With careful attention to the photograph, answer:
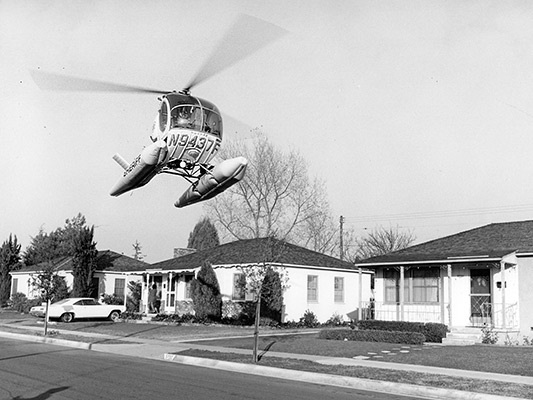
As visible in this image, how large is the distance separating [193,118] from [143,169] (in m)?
1.99

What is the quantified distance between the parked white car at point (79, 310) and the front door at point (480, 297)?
20101mm

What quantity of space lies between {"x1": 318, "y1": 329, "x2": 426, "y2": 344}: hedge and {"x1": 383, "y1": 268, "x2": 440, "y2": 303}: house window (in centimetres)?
375

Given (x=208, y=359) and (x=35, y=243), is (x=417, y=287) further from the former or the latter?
(x=35, y=243)

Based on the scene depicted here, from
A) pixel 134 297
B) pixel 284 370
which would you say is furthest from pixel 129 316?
pixel 284 370

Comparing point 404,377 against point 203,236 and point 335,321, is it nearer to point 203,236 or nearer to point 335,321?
point 335,321

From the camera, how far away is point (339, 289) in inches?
1309

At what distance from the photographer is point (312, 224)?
49656 millimetres

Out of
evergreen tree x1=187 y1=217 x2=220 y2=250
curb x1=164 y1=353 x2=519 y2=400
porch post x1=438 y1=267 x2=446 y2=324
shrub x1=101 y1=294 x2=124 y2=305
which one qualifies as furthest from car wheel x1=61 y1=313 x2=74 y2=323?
evergreen tree x1=187 y1=217 x2=220 y2=250

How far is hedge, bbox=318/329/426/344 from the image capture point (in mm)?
21391

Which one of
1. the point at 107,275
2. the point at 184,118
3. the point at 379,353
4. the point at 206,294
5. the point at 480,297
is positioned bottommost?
the point at 379,353

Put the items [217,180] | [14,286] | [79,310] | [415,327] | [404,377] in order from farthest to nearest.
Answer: [14,286] → [79,310] → [415,327] → [217,180] → [404,377]

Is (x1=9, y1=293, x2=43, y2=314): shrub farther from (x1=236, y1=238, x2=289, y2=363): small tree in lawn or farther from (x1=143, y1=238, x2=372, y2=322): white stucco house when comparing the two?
(x1=236, y1=238, x2=289, y2=363): small tree in lawn

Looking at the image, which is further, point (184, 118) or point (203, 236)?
point (203, 236)

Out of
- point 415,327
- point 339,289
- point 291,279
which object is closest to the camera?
point 415,327
